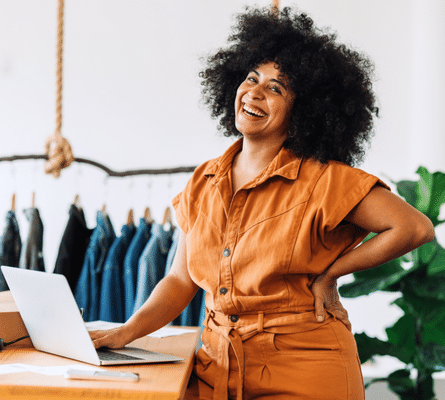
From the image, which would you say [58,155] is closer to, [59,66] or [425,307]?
[59,66]

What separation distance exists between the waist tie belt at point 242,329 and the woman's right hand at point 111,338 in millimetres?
247

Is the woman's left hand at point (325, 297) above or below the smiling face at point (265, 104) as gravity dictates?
below

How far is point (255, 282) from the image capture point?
1.27 meters

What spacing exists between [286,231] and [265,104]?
38cm

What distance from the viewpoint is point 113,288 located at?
210 centimetres

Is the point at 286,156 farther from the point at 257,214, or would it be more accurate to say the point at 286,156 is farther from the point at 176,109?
the point at 176,109

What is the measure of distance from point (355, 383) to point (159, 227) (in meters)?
1.10

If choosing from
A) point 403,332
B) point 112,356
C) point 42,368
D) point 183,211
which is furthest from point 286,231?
point 403,332

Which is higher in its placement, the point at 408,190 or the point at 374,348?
the point at 408,190

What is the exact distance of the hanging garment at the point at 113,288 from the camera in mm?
2078

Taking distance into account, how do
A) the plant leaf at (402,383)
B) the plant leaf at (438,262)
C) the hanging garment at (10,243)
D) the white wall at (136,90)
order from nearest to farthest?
the hanging garment at (10,243), the plant leaf at (438,262), the plant leaf at (402,383), the white wall at (136,90)

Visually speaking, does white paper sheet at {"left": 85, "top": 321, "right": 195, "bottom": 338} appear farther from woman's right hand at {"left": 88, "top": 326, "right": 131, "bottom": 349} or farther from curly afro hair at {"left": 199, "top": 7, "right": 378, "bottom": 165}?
curly afro hair at {"left": 199, "top": 7, "right": 378, "bottom": 165}

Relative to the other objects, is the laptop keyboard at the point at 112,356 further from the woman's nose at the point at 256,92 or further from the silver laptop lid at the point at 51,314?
the woman's nose at the point at 256,92

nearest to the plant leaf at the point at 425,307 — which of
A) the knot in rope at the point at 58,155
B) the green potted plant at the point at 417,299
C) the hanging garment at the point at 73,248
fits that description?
the green potted plant at the point at 417,299
